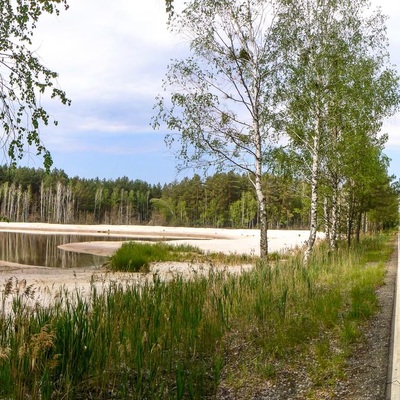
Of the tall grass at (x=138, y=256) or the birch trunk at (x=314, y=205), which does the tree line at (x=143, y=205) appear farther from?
the birch trunk at (x=314, y=205)

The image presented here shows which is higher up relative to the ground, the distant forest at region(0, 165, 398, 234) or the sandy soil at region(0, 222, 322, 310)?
the distant forest at region(0, 165, 398, 234)

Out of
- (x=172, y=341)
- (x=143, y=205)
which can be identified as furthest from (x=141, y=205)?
(x=172, y=341)

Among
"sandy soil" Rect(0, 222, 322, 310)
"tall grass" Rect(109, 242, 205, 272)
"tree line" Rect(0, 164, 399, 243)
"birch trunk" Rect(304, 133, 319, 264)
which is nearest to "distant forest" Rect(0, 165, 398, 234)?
"tree line" Rect(0, 164, 399, 243)

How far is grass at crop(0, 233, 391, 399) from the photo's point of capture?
4090 mm

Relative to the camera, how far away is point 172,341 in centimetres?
525

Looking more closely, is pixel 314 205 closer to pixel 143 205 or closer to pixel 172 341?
pixel 172 341

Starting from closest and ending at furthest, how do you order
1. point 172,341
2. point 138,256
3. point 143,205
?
point 172,341, point 138,256, point 143,205

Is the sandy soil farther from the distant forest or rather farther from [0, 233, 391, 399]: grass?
the distant forest

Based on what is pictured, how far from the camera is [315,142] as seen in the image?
15.5m

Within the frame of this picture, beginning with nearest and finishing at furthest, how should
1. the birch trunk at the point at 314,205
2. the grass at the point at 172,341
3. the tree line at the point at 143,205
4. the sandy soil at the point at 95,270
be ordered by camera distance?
the grass at the point at 172,341
the sandy soil at the point at 95,270
the birch trunk at the point at 314,205
the tree line at the point at 143,205

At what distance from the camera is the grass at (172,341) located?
4090mm

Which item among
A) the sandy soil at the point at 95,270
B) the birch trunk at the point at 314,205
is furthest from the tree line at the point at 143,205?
the birch trunk at the point at 314,205

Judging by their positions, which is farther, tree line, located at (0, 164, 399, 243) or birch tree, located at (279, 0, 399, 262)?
tree line, located at (0, 164, 399, 243)

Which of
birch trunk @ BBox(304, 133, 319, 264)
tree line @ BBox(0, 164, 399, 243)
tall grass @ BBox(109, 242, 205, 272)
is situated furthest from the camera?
tree line @ BBox(0, 164, 399, 243)
